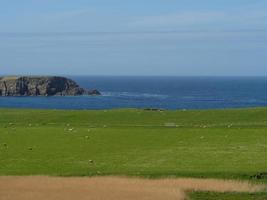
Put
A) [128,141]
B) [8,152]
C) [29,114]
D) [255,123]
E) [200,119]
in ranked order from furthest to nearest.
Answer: [29,114]
[200,119]
[255,123]
[128,141]
[8,152]

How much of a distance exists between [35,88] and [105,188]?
16979 cm

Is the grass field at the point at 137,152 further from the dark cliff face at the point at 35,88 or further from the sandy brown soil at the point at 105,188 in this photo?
the dark cliff face at the point at 35,88

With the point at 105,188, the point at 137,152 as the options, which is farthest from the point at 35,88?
the point at 105,188

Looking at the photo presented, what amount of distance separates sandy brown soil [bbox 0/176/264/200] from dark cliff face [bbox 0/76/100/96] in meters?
162

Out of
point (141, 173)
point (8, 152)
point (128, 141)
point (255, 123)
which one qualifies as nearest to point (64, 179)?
point (141, 173)

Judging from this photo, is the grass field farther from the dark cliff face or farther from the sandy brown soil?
the dark cliff face

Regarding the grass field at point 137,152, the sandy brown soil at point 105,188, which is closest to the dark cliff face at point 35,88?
the grass field at point 137,152

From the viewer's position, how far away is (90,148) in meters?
24.6

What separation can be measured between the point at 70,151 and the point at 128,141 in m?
3.69

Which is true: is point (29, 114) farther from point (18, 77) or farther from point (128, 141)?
point (18, 77)

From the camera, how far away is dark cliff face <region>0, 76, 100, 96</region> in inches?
7185

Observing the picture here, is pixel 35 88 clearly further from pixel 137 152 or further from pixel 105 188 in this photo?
pixel 105 188

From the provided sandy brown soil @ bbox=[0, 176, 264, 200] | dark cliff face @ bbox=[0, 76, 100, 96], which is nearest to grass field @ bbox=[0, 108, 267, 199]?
sandy brown soil @ bbox=[0, 176, 264, 200]

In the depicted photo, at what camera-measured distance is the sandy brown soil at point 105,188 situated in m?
17.0
